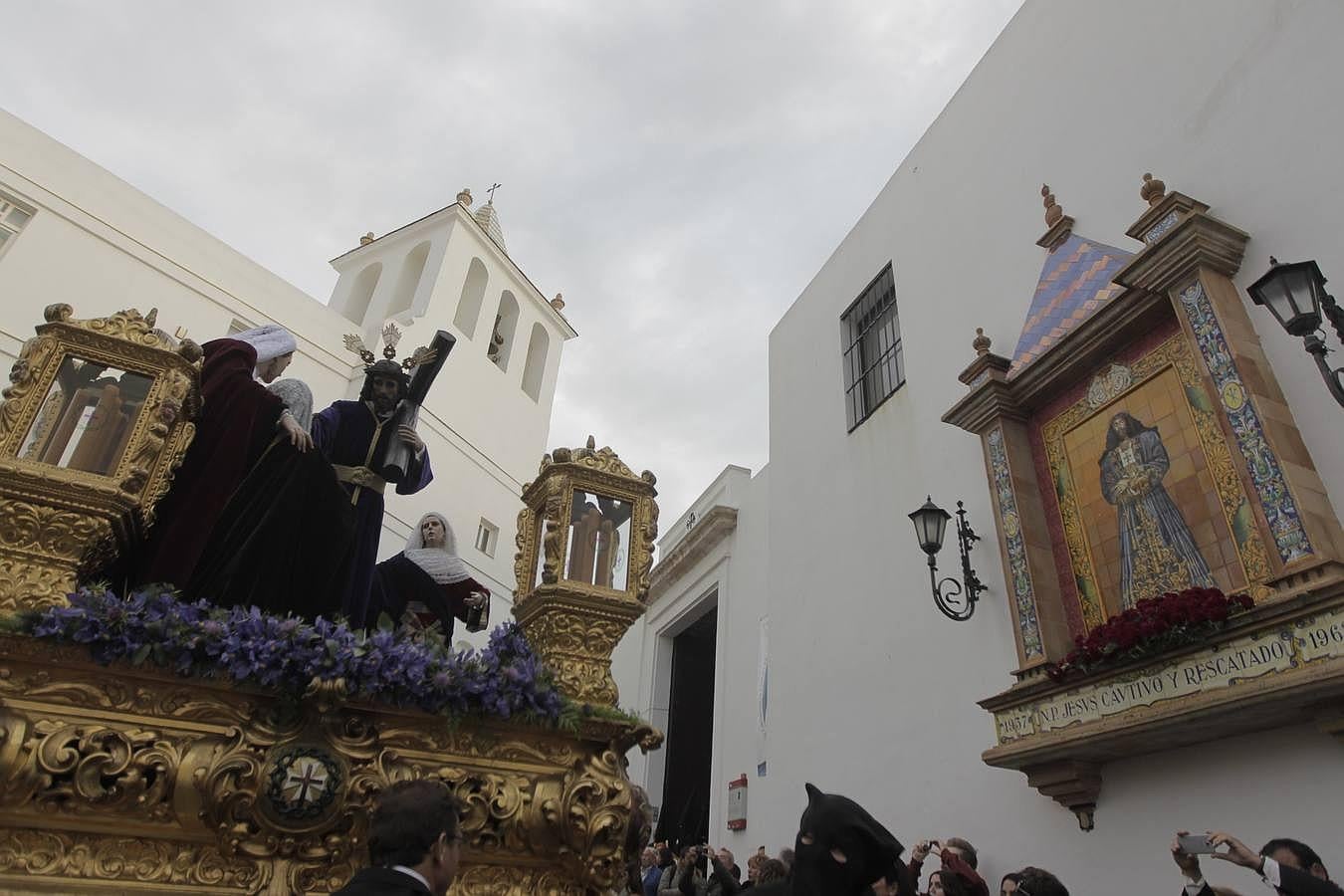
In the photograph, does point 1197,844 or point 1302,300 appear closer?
point 1197,844

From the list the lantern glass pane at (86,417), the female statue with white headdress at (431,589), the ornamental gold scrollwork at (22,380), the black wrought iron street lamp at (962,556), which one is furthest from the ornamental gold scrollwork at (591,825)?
the black wrought iron street lamp at (962,556)

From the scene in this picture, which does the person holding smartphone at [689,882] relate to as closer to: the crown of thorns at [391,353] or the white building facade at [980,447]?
the white building facade at [980,447]

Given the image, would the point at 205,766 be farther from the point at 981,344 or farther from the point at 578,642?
the point at 981,344

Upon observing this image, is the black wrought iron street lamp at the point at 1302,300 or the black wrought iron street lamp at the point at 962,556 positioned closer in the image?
the black wrought iron street lamp at the point at 1302,300

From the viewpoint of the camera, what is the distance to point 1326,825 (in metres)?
3.95

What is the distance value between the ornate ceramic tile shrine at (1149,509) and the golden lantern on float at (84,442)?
495cm

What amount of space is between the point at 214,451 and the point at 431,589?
1836mm

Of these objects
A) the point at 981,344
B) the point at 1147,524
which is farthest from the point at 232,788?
the point at 981,344

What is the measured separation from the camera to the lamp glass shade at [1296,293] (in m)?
3.75

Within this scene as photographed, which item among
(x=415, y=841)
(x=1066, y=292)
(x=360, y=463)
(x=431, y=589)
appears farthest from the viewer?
(x=1066, y=292)

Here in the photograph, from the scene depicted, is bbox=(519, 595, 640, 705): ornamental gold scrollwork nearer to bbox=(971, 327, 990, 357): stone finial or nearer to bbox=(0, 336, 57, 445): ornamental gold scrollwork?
bbox=(0, 336, 57, 445): ornamental gold scrollwork

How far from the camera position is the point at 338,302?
1673cm

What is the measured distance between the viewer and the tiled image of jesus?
497 cm

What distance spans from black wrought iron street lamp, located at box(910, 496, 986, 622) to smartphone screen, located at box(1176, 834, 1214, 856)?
333cm
